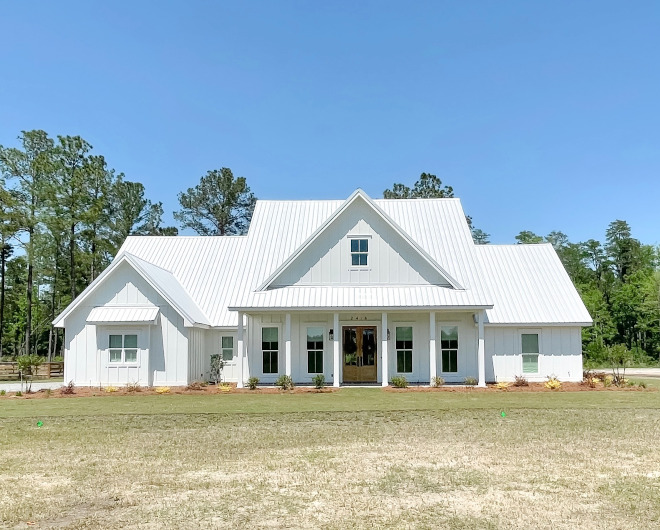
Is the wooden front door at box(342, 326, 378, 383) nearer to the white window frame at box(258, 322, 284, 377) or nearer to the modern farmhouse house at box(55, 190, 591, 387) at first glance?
the modern farmhouse house at box(55, 190, 591, 387)

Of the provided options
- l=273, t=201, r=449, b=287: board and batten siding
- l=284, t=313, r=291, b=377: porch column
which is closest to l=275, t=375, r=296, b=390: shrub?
l=284, t=313, r=291, b=377: porch column

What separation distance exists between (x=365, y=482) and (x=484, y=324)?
18188mm

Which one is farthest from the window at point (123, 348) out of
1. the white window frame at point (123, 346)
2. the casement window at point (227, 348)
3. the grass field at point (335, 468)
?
the grass field at point (335, 468)

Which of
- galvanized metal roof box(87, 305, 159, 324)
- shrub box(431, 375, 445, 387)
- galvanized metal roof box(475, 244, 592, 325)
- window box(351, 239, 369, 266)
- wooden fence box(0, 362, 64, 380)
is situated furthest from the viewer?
wooden fence box(0, 362, 64, 380)

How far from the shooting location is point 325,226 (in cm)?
2622

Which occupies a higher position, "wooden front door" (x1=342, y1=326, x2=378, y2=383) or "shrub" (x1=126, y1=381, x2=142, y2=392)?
"wooden front door" (x1=342, y1=326, x2=378, y2=383)

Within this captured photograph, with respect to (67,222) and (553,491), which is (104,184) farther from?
(553,491)

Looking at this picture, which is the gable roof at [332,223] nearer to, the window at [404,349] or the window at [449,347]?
the window at [449,347]

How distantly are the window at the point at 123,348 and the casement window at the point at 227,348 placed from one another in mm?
3778

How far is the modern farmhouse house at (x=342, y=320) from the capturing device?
989 inches

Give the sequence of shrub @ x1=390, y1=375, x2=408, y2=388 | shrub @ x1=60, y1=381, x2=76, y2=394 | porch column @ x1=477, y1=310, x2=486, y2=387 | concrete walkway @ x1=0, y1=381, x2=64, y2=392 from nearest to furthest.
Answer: shrub @ x1=60, y1=381, x2=76, y2=394, shrub @ x1=390, y1=375, x2=408, y2=388, porch column @ x1=477, y1=310, x2=486, y2=387, concrete walkway @ x1=0, y1=381, x2=64, y2=392

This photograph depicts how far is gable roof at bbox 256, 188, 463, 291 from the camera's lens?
2584cm

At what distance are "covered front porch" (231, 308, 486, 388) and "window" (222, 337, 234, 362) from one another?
1.39m

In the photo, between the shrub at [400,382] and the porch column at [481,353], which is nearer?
the shrub at [400,382]
